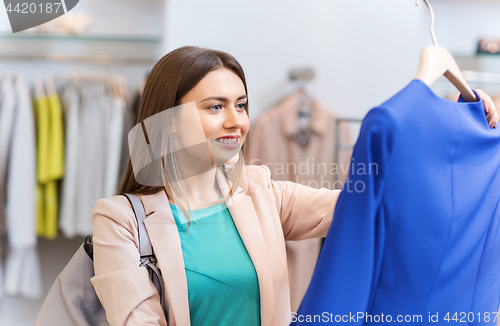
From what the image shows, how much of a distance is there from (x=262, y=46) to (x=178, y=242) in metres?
1.24

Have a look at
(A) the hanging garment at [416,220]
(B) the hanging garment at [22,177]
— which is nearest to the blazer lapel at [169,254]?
(A) the hanging garment at [416,220]

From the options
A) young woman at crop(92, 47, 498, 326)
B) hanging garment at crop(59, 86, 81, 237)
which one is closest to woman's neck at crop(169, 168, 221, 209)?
young woman at crop(92, 47, 498, 326)

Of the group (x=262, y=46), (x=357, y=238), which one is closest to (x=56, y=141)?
(x=262, y=46)

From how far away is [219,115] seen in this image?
848 mm

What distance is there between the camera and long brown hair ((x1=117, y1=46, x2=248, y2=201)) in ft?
2.82

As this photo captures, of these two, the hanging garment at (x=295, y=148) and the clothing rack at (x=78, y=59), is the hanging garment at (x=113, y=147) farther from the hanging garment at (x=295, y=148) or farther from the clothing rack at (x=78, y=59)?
the hanging garment at (x=295, y=148)

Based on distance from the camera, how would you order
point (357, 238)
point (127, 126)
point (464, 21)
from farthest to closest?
point (464, 21), point (127, 126), point (357, 238)

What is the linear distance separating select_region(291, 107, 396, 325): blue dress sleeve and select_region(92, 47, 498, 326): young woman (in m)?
0.27

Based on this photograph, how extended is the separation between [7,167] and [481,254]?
175 centimetres

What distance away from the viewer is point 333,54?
1966 mm

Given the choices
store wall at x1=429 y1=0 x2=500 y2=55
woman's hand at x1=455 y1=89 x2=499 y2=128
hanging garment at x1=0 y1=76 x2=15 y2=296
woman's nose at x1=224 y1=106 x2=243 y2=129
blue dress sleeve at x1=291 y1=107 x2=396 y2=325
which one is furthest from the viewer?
store wall at x1=429 y1=0 x2=500 y2=55

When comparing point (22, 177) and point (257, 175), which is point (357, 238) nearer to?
point (257, 175)

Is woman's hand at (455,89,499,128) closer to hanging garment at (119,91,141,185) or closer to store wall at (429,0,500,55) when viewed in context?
hanging garment at (119,91,141,185)

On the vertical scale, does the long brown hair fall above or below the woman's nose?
above
